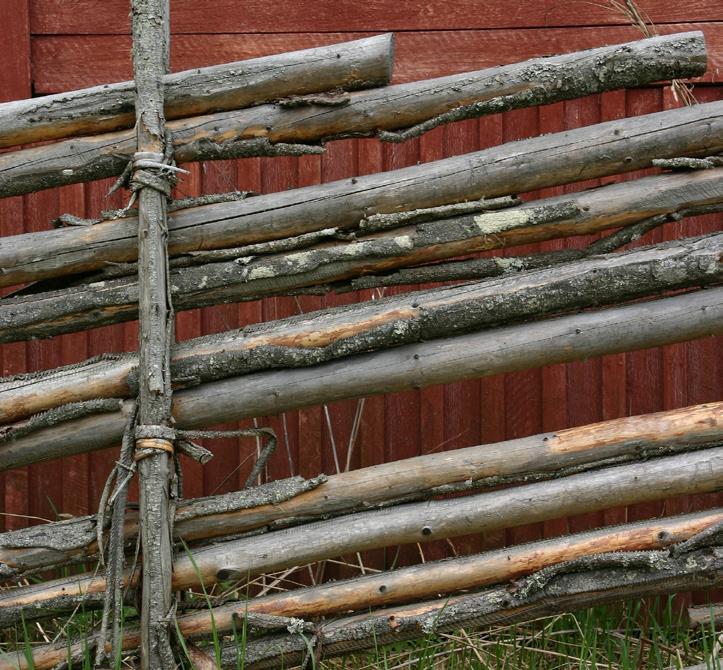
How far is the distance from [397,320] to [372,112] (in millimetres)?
572

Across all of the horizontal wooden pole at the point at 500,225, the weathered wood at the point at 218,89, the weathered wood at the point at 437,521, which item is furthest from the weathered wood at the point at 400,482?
the weathered wood at the point at 218,89

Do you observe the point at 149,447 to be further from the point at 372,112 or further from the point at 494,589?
the point at 372,112

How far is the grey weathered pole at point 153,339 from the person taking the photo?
7.16 ft

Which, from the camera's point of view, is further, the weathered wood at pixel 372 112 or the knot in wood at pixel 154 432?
the weathered wood at pixel 372 112

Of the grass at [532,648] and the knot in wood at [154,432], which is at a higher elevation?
the knot in wood at [154,432]

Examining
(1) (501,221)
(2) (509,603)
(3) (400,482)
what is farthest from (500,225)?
(2) (509,603)

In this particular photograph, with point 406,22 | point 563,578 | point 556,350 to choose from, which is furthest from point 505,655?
point 406,22

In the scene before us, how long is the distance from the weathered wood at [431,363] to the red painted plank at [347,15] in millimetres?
1630

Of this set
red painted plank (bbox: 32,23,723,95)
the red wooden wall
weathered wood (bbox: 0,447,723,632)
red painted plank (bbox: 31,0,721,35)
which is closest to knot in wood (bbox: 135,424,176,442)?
weathered wood (bbox: 0,447,723,632)

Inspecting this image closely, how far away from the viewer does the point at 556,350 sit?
229 cm

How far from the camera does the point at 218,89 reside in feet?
7.88

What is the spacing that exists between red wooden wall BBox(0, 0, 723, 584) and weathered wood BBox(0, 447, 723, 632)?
122cm

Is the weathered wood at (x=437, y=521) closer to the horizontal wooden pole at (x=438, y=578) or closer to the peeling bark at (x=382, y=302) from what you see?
the horizontal wooden pole at (x=438, y=578)

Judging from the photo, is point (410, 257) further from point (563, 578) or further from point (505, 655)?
point (505, 655)
